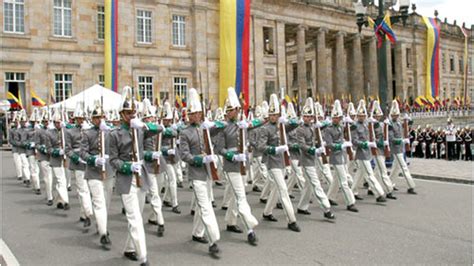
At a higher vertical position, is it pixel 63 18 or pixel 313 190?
pixel 63 18

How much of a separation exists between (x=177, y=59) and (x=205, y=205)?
27.5 meters

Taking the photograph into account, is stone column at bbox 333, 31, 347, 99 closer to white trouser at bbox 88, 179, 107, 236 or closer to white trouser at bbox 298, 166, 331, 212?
white trouser at bbox 298, 166, 331, 212

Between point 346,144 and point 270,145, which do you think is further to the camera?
point 346,144

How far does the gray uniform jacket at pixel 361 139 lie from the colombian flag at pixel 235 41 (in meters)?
18.6

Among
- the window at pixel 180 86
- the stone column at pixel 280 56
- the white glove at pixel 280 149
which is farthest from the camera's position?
the stone column at pixel 280 56

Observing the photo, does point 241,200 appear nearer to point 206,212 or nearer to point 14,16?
point 206,212

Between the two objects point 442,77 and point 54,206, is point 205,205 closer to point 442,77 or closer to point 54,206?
point 54,206

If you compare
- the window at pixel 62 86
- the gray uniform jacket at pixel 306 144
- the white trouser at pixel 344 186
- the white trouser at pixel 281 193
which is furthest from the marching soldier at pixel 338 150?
the window at pixel 62 86

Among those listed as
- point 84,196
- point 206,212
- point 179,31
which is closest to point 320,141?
point 206,212

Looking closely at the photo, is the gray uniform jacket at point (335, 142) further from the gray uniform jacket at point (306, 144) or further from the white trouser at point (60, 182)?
the white trouser at point (60, 182)

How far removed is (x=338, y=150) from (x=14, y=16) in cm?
2420

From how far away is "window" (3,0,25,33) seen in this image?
88.1ft

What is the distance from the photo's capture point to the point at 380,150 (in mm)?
11477

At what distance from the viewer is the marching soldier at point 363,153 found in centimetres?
1032
